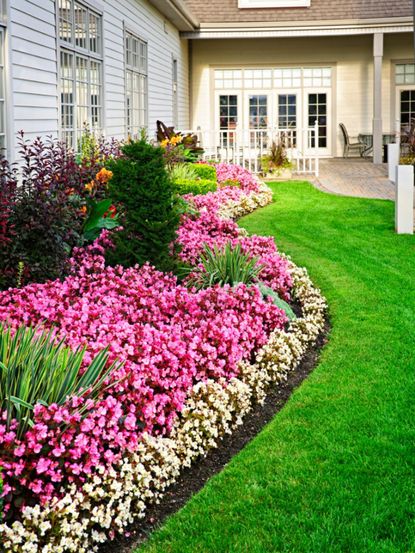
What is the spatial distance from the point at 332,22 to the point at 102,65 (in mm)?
11546

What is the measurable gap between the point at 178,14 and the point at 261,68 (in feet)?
20.1

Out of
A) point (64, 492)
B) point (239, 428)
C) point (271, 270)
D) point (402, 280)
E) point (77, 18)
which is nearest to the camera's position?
point (64, 492)

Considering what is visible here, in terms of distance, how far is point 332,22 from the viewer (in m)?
22.3

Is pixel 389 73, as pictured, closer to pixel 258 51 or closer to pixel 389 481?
pixel 258 51

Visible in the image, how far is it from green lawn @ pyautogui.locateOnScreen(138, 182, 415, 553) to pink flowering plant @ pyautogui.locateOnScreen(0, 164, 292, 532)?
1.49 feet

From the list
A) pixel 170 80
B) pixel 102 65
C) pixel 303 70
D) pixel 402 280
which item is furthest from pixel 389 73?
pixel 402 280

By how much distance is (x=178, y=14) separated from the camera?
19047mm

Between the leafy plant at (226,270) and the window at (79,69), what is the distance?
3961 millimetres

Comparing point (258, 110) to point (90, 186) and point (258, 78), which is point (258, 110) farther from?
point (90, 186)

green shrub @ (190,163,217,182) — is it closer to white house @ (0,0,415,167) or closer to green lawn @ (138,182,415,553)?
white house @ (0,0,415,167)

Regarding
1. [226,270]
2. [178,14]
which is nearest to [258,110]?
[178,14]

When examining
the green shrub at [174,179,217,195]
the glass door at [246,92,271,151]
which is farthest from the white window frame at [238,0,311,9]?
the green shrub at [174,179,217,195]

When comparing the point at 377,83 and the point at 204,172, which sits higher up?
the point at 377,83

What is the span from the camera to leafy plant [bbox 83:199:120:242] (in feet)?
25.2
